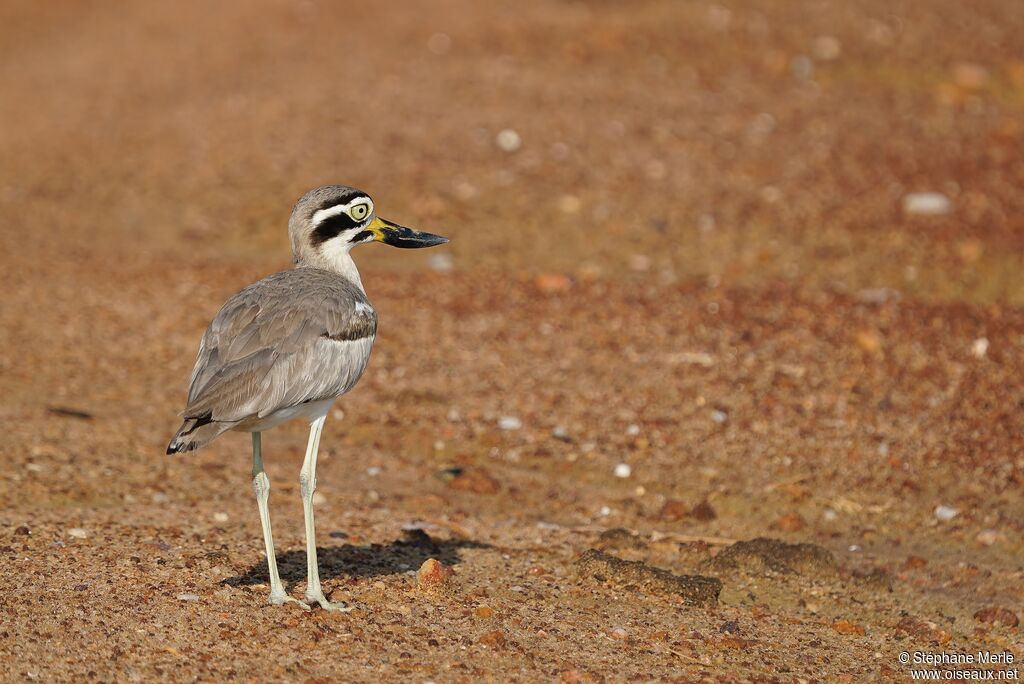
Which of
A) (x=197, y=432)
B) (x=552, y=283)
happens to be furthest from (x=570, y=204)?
(x=197, y=432)

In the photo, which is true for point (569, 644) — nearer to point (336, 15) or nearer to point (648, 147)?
point (648, 147)

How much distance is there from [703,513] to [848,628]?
5.56 ft

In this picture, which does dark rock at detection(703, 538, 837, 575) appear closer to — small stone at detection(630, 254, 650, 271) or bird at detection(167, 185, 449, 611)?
bird at detection(167, 185, 449, 611)

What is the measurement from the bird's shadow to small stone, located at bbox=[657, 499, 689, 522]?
127 centimetres

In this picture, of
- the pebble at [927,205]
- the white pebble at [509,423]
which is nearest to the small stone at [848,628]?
the white pebble at [509,423]

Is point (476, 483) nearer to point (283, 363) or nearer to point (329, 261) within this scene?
point (329, 261)

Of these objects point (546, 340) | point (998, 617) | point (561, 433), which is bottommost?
point (998, 617)

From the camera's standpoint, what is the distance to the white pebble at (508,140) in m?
13.9

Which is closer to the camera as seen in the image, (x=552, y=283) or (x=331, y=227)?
(x=331, y=227)

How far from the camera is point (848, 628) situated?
627cm

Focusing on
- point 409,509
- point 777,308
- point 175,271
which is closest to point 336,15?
point 175,271

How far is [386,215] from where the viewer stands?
12.6 meters

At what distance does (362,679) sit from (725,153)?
952 cm

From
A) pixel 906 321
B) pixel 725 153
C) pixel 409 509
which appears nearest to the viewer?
pixel 409 509
